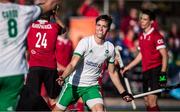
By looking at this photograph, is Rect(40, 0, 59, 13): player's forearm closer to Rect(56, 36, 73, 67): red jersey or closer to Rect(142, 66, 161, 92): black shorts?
Rect(142, 66, 161, 92): black shorts

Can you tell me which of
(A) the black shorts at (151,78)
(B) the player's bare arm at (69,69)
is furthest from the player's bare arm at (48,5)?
(A) the black shorts at (151,78)

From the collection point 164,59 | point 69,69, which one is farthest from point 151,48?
point 69,69

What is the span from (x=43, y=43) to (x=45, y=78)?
0.62 meters

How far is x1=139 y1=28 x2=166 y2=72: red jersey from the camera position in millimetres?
12945

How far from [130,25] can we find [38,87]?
1033 centimetres

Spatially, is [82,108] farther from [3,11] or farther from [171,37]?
[171,37]

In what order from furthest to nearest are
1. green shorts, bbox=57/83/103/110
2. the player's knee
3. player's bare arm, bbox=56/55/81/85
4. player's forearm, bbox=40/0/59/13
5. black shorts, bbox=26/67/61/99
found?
black shorts, bbox=26/67/61/99, green shorts, bbox=57/83/103/110, the player's knee, player's bare arm, bbox=56/55/81/85, player's forearm, bbox=40/0/59/13

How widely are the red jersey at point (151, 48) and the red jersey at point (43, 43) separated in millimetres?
1887

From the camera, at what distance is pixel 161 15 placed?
2531 centimetres

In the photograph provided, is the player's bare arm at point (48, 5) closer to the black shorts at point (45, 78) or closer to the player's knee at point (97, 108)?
the player's knee at point (97, 108)

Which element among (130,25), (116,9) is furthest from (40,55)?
(116,9)

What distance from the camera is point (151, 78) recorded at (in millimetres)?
13195

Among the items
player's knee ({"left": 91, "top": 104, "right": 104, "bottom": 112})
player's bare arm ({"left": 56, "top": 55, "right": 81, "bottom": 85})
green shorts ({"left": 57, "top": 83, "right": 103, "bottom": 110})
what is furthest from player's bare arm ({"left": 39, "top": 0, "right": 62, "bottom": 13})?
green shorts ({"left": 57, "top": 83, "right": 103, "bottom": 110})

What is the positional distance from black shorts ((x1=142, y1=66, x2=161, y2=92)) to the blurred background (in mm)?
3603
